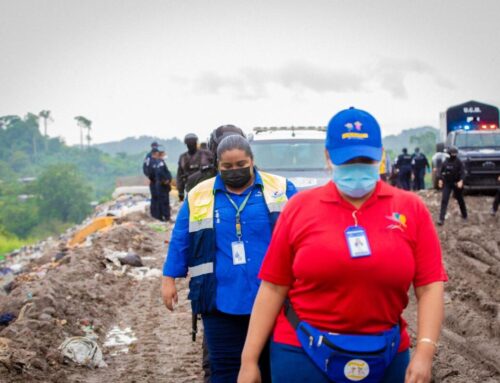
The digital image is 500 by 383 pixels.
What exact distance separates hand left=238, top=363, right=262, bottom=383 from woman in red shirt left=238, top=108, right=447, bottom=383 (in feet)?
0.33

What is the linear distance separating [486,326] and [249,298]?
5.50m

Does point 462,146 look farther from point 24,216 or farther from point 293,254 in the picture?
point 24,216

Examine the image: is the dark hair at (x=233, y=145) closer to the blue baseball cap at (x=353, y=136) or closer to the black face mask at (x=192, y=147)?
the blue baseball cap at (x=353, y=136)

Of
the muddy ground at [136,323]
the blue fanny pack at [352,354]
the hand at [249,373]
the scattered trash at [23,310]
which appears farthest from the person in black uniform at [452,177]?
the blue fanny pack at [352,354]

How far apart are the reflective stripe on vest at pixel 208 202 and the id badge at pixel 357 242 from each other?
151cm

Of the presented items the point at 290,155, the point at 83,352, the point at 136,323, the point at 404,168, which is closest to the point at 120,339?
the point at 136,323

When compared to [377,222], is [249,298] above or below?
below

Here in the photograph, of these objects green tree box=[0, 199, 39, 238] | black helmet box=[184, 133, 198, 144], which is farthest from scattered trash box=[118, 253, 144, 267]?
green tree box=[0, 199, 39, 238]

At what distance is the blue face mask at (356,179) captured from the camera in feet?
9.71

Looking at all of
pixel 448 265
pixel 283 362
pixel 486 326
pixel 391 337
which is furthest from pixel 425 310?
pixel 448 265

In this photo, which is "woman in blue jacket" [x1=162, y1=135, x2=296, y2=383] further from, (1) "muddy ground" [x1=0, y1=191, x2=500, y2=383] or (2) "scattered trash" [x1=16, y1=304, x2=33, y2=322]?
(2) "scattered trash" [x1=16, y1=304, x2=33, y2=322]

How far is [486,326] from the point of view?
895 centimetres

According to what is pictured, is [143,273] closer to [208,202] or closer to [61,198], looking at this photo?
[208,202]

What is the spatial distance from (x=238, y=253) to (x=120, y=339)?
4698 millimetres
